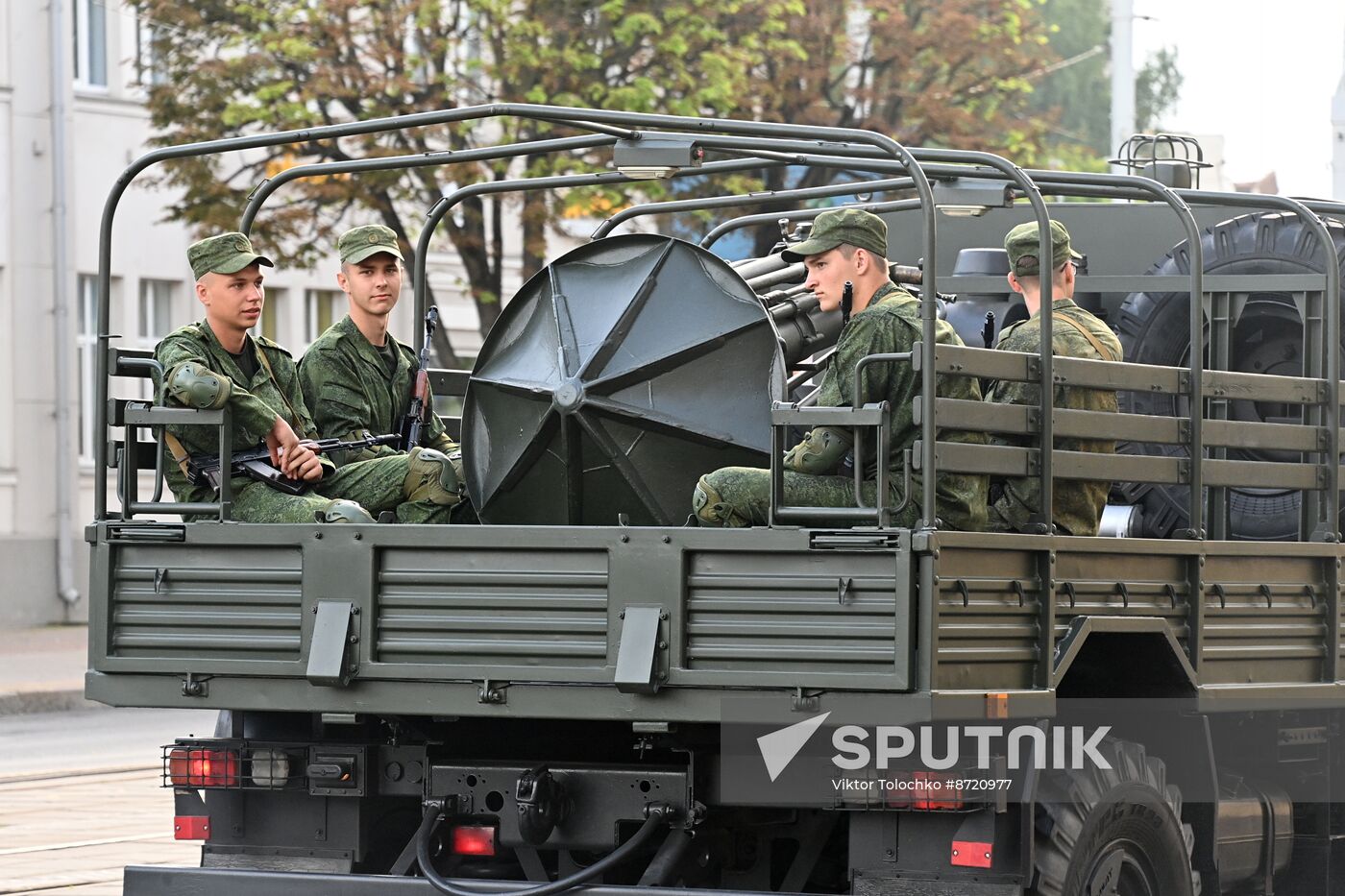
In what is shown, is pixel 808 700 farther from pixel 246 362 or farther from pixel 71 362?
pixel 71 362

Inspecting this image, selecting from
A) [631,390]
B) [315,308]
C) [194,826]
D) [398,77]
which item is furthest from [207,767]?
[315,308]

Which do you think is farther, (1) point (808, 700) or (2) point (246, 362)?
(2) point (246, 362)

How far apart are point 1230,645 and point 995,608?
1418 mm

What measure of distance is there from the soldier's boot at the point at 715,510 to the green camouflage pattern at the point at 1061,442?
76cm

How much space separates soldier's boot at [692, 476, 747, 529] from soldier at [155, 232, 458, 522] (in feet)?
3.39

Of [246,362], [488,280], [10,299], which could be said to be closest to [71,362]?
[10,299]

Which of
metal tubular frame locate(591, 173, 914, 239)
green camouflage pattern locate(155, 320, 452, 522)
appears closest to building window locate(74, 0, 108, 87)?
metal tubular frame locate(591, 173, 914, 239)

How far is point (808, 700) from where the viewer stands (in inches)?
250

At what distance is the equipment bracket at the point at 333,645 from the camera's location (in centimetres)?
680

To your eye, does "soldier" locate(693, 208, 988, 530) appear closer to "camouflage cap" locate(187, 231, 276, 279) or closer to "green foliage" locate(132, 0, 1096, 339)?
"camouflage cap" locate(187, 231, 276, 279)

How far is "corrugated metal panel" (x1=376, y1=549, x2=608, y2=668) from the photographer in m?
6.63

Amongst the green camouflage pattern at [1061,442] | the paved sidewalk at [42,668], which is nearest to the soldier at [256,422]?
the green camouflage pattern at [1061,442]

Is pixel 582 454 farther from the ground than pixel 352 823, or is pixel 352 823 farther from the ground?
pixel 582 454

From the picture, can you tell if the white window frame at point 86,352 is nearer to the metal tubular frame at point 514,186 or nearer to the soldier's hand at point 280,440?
the metal tubular frame at point 514,186
